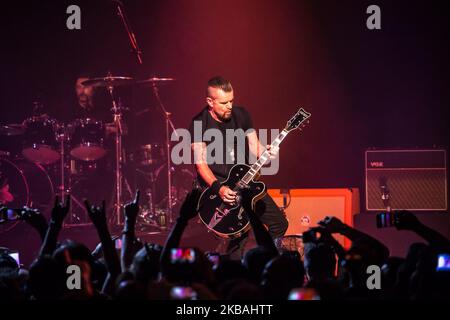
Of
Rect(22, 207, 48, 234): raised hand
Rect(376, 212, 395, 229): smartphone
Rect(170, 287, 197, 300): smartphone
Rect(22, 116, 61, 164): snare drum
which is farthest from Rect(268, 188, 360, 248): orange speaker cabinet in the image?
Rect(170, 287, 197, 300): smartphone

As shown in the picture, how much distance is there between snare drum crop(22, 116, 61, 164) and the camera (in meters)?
10.2

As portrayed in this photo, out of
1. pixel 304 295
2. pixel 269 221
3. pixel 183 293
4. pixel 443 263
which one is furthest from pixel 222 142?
pixel 304 295

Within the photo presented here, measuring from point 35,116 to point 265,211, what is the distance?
4.77 metres

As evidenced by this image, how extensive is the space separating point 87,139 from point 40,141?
67 cm

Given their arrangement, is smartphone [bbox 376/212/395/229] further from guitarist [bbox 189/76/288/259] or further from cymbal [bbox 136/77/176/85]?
cymbal [bbox 136/77/176/85]

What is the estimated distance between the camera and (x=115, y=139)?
34.9 ft

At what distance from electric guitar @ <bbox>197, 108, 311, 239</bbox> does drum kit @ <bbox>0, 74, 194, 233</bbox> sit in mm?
3094

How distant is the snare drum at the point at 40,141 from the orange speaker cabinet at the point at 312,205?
367cm

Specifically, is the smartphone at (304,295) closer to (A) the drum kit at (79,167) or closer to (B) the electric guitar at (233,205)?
(B) the electric guitar at (233,205)

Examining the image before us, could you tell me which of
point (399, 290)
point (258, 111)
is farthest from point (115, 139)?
point (399, 290)

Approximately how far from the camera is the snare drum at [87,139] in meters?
10.3

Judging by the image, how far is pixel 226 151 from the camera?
23.8 ft

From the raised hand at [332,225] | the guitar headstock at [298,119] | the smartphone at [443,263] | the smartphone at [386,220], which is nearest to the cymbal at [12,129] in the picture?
the guitar headstock at [298,119]
